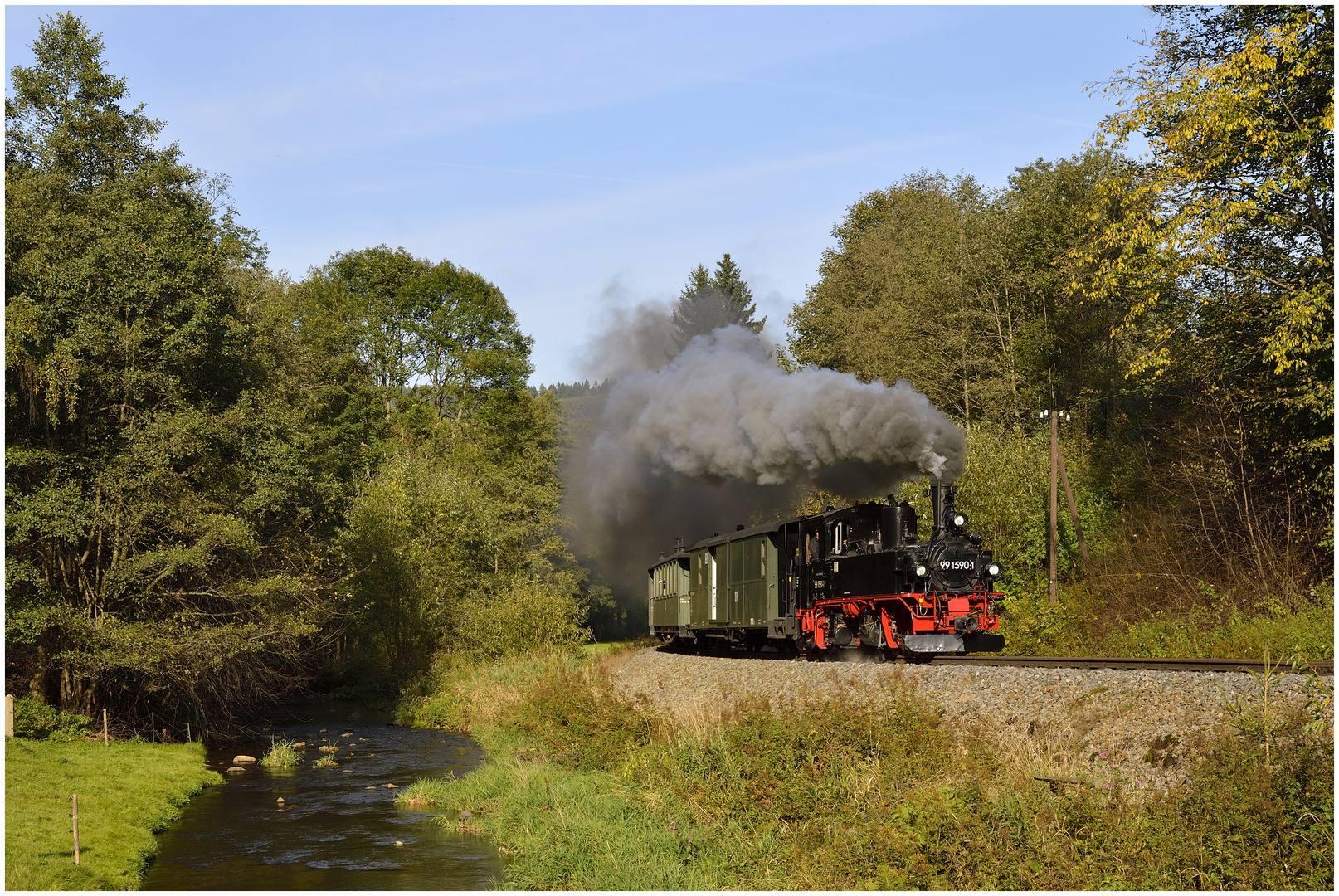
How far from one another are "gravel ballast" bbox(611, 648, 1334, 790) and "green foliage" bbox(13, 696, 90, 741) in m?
11.6

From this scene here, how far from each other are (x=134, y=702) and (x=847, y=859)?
1780 centimetres

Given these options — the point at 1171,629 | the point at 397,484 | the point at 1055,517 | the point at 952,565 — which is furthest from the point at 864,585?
the point at 397,484

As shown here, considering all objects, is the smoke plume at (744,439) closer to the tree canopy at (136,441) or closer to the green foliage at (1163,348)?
the green foliage at (1163,348)

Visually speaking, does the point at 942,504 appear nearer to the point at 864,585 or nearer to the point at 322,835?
the point at 864,585

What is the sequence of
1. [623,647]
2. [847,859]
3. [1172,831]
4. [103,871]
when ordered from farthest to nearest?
[623,647], [103,871], [847,859], [1172,831]

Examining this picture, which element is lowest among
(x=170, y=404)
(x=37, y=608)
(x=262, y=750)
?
(x=262, y=750)

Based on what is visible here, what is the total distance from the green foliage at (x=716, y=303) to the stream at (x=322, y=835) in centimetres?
4994

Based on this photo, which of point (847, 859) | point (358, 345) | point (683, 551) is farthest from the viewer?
point (358, 345)

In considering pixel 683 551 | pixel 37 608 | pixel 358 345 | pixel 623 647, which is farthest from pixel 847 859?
pixel 358 345

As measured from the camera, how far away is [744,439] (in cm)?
2695

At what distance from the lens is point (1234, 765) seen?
9.02 meters

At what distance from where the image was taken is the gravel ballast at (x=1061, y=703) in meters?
10.2

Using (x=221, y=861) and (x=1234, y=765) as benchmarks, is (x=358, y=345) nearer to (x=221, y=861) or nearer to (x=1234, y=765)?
(x=221, y=861)

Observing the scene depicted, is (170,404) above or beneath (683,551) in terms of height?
above
